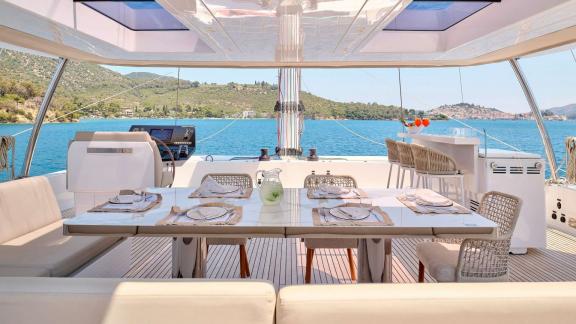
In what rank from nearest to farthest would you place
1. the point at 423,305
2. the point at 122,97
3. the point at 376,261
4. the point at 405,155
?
the point at 423,305
the point at 376,261
the point at 405,155
the point at 122,97

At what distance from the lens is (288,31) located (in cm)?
363

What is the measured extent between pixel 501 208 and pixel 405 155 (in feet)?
6.59

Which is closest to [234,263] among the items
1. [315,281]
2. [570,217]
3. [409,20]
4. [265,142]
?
[315,281]

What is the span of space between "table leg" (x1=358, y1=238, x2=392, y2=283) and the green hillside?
3.41 meters

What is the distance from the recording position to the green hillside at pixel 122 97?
7672 millimetres

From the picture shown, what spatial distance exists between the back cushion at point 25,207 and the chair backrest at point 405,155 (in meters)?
2.97

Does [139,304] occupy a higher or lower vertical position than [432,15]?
lower

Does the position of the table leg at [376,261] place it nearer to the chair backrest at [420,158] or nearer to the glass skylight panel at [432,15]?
the chair backrest at [420,158]

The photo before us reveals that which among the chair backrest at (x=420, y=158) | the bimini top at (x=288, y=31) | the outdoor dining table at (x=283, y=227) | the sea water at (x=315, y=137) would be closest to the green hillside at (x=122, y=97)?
the bimini top at (x=288, y=31)

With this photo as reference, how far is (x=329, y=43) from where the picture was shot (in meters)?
4.12

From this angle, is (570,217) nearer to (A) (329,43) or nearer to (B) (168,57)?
(A) (329,43)

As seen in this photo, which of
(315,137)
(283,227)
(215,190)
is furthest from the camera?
(315,137)

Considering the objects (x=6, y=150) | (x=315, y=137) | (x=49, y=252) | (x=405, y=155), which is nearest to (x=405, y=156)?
(x=405, y=155)

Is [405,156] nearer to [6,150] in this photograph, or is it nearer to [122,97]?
[6,150]
